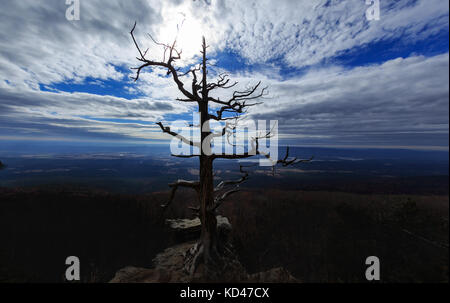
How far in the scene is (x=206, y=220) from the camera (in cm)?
798

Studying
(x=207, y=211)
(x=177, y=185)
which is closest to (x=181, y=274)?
(x=207, y=211)

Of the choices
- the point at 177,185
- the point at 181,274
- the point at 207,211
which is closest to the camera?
the point at 177,185

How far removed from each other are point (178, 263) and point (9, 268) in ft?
38.8

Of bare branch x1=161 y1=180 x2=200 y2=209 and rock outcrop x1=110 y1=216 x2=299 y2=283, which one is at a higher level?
bare branch x1=161 y1=180 x2=200 y2=209

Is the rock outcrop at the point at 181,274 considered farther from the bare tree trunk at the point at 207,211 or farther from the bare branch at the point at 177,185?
the bare branch at the point at 177,185

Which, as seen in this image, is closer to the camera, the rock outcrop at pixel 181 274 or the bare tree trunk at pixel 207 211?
the rock outcrop at pixel 181 274

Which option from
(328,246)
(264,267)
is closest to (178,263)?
(264,267)

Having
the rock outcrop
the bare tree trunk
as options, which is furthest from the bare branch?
the rock outcrop

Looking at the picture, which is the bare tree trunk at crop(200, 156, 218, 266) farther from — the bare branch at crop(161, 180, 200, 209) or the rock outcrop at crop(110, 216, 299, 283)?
the rock outcrop at crop(110, 216, 299, 283)

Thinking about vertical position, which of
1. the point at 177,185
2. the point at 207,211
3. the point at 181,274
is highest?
the point at 177,185

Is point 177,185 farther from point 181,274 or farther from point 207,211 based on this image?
point 181,274

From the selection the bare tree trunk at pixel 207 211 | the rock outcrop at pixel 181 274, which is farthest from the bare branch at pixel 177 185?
the rock outcrop at pixel 181 274

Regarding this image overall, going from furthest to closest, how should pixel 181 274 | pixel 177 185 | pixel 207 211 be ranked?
1. pixel 181 274
2. pixel 207 211
3. pixel 177 185
